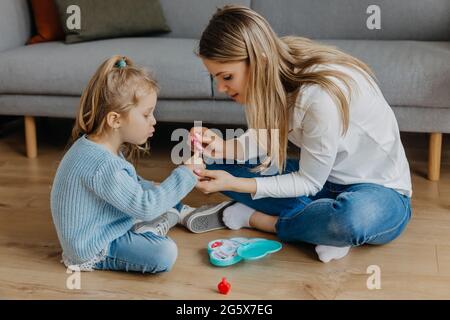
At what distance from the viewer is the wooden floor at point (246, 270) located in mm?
1574

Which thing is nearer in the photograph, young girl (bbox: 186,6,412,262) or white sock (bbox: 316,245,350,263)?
young girl (bbox: 186,6,412,262)

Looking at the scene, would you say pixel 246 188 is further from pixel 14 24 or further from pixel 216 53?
pixel 14 24

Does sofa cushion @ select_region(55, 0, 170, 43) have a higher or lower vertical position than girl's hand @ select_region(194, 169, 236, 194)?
higher

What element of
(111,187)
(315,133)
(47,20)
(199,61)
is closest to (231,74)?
(315,133)

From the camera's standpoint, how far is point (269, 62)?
1.57 metres

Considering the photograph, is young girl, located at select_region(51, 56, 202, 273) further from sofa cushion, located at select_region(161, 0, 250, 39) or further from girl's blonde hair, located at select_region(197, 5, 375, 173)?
sofa cushion, located at select_region(161, 0, 250, 39)

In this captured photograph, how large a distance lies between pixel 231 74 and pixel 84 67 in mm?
883

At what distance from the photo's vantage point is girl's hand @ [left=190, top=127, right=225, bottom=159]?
6.00 feet

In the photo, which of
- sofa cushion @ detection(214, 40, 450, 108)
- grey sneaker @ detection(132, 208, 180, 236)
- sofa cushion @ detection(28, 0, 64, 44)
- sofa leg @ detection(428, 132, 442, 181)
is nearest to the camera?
grey sneaker @ detection(132, 208, 180, 236)

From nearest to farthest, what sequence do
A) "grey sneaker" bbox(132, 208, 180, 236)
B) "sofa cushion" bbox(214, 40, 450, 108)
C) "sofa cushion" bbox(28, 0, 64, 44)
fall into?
"grey sneaker" bbox(132, 208, 180, 236), "sofa cushion" bbox(214, 40, 450, 108), "sofa cushion" bbox(28, 0, 64, 44)

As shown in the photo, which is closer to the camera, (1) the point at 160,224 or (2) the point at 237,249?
(2) the point at 237,249

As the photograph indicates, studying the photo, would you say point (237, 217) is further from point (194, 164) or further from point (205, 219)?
Result: point (194, 164)

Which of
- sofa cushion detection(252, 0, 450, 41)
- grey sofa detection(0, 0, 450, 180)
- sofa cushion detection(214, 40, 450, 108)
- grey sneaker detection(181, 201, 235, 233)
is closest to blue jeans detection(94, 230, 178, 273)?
grey sneaker detection(181, 201, 235, 233)

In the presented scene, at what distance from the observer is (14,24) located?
261 cm
